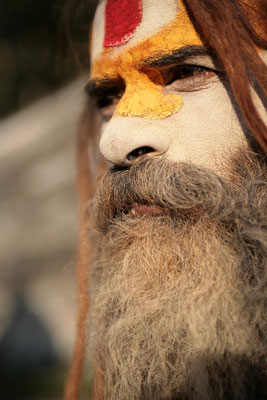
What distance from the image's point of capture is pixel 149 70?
48.8 inches

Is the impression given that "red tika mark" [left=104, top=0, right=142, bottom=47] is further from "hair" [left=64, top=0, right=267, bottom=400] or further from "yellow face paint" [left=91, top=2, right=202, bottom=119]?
"hair" [left=64, top=0, right=267, bottom=400]

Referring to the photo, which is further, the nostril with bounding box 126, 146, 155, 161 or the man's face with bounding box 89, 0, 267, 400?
the nostril with bounding box 126, 146, 155, 161

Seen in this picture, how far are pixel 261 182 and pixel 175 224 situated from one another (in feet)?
0.72

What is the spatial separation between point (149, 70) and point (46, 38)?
89cm

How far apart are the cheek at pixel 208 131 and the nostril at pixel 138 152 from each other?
0.06 meters

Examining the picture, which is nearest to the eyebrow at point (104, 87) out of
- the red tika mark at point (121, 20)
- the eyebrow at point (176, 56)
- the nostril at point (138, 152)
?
the eyebrow at point (176, 56)

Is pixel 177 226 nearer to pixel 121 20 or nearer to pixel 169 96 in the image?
pixel 169 96

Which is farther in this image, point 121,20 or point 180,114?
point 121,20

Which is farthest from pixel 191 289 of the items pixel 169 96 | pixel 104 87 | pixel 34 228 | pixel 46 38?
pixel 34 228

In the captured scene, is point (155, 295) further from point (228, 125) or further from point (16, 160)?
point (16, 160)

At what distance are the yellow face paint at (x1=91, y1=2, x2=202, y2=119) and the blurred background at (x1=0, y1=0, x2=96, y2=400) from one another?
122 cm

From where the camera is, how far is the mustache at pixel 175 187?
3.65 feet

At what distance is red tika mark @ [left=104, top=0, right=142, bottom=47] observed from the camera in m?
1.27

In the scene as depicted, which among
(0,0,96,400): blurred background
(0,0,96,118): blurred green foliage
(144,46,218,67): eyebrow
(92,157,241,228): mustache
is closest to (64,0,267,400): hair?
(144,46,218,67): eyebrow
